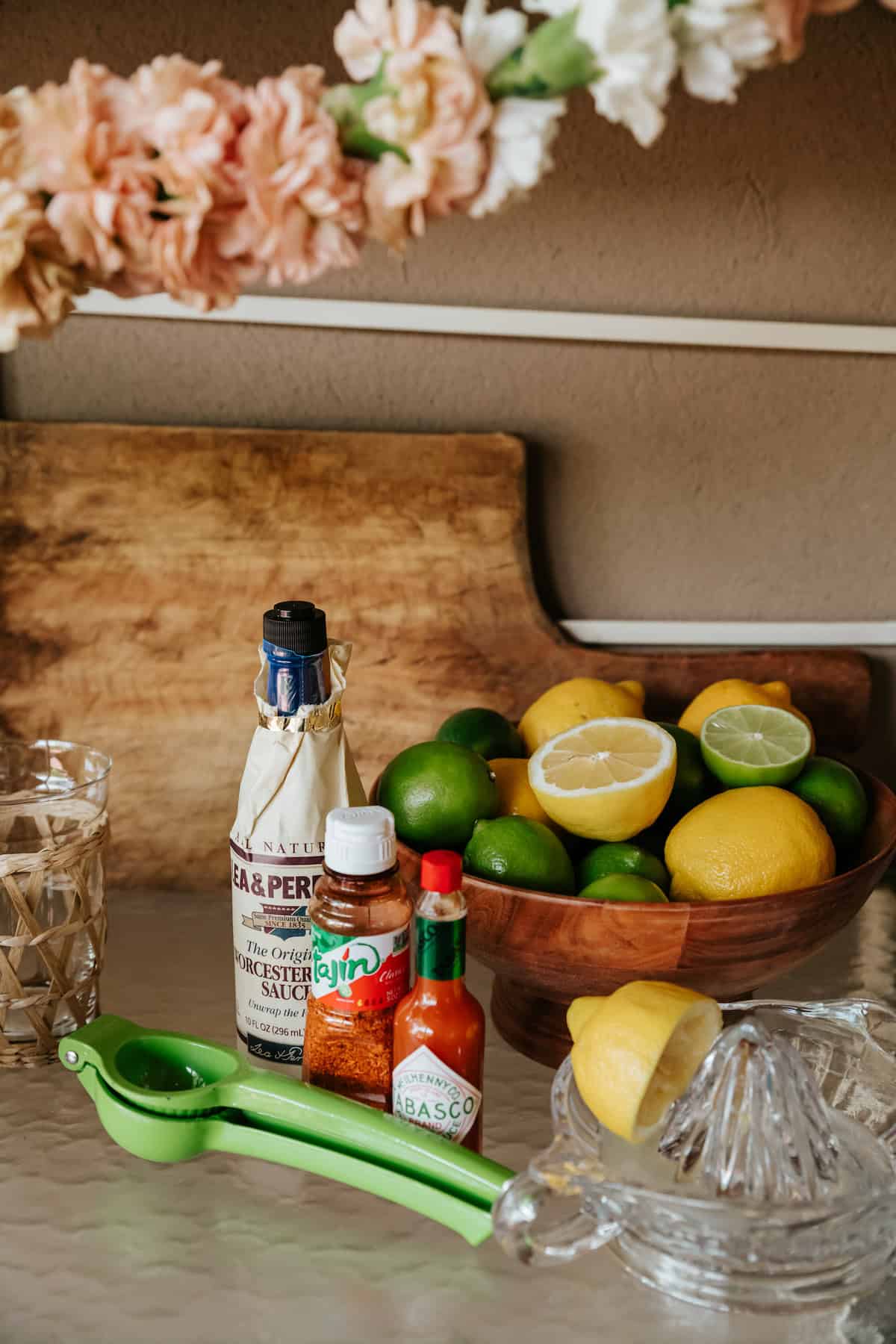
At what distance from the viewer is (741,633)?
101 centimetres

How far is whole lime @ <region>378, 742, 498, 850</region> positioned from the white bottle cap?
8 centimetres

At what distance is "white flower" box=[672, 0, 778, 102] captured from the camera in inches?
18.1

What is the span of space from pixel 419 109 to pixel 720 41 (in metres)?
0.12

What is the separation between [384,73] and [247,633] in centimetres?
52

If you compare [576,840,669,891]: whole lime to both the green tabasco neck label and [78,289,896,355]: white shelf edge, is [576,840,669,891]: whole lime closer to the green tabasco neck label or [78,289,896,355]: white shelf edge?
the green tabasco neck label

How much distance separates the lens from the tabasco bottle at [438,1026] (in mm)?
618

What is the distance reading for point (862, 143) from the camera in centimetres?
94

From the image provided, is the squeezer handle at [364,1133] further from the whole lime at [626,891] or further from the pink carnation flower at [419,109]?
the pink carnation flower at [419,109]

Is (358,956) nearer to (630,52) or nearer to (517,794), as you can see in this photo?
(517,794)

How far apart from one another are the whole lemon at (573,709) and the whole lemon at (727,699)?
5 cm

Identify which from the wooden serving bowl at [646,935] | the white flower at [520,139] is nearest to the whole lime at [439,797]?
the wooden serving bowl at [646,935]

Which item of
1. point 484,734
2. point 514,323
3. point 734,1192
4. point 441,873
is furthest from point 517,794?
point 514,323

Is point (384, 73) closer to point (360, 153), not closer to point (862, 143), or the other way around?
point (360, 153)

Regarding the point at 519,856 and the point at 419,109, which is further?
the point at 519,856
